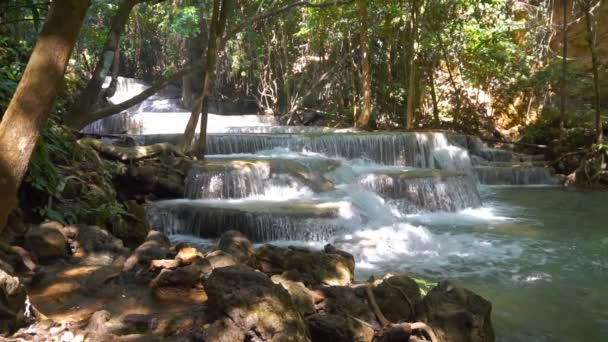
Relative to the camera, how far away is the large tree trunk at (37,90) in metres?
2.52

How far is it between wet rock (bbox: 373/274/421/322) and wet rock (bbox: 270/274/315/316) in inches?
20.6

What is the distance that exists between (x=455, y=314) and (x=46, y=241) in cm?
306

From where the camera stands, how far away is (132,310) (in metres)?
3.05

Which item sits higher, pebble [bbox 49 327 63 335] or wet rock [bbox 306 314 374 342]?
pebble [bbox 49 327 63 335]

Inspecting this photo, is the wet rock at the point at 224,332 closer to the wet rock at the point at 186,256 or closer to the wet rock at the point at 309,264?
the wet rock at the point at 186,256

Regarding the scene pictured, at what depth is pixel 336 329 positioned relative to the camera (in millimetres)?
2797

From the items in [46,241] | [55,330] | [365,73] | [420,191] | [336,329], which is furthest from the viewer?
[365,73]

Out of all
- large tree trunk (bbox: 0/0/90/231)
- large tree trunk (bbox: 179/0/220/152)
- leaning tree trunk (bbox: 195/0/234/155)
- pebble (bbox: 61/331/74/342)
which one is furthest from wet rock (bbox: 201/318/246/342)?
leaning tree trunk (bbox: 195/0/234/155)

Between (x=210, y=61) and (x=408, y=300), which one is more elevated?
(x=210, y=61)

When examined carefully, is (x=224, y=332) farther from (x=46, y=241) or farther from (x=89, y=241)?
(x=89, y=241)

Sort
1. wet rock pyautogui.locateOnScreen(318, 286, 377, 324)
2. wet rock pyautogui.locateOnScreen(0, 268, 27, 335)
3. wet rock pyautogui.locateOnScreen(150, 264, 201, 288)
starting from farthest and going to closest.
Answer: wet rock pyautogui.locateOnScreen(150, 264, 201, 288)
wet rock pyautogui.locateOnScreen(318, 286, 377, 324)
wet rock pyautogui.locateOnScreen(0, 268, 27, 335)

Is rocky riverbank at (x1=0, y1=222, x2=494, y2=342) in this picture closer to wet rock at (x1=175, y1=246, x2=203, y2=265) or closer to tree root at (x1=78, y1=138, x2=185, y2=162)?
wet rock at (x1=175, y1=246, x2=203, y2=265)

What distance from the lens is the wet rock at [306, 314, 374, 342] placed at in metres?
2.79

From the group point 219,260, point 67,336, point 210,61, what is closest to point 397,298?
point 219,260
